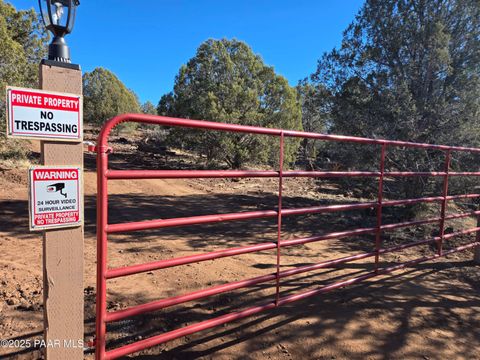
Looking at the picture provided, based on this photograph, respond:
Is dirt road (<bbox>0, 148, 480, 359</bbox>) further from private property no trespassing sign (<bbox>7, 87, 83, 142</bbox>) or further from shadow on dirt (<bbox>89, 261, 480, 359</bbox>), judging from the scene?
private property no trespassing sign (<bbox>7, 87, 83, 142</bbox>)

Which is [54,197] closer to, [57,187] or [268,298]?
[57,187]

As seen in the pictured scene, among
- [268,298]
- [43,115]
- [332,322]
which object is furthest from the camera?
[268,298]

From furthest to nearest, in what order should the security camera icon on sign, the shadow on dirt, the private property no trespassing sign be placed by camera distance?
the shadow on dirt < the security camera icon on sign < the private property no trespassing sign

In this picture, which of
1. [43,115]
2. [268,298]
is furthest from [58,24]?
[268,298]

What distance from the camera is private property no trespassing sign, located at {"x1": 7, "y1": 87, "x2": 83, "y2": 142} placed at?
5.38ft

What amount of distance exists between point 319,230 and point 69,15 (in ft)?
19.8

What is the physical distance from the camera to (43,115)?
1738mm

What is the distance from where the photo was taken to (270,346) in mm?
2686

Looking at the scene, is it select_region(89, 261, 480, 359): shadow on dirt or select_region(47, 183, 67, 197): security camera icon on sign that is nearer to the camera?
select_region(47, 183, 67, 197): security camera icon on sign

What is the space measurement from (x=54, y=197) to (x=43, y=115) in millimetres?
443

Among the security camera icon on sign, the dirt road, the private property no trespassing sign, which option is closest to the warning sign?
the security camera icon on sign

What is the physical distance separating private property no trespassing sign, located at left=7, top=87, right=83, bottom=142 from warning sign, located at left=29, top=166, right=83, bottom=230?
0.61ft

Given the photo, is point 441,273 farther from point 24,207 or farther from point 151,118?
point 24,207

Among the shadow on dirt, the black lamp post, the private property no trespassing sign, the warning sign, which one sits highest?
the black lamp post
